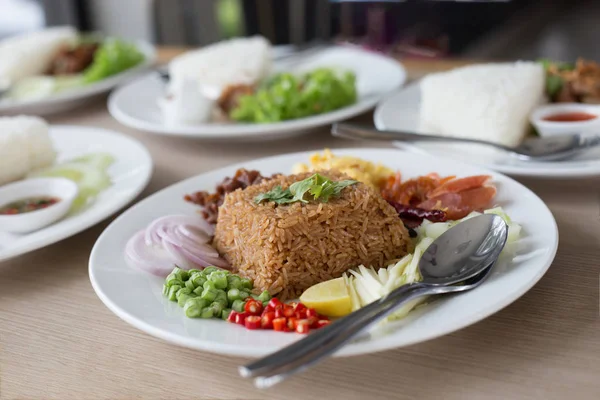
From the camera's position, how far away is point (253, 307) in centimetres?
161

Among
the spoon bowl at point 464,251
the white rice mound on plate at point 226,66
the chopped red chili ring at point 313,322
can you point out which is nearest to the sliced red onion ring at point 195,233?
the chopped red chili ring at point 313,322

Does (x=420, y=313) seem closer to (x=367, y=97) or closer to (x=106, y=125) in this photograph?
(x=367, y=97)

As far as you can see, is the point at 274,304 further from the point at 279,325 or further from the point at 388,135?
the point at 388,135

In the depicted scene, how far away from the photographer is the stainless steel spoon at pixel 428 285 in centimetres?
125

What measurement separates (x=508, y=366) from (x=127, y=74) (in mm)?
3387

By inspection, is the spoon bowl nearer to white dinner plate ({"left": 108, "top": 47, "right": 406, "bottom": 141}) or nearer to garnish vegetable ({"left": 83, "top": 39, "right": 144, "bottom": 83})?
white dinner plate ({"left": 108, "top": 47, "right": 406, "bottom": 141})

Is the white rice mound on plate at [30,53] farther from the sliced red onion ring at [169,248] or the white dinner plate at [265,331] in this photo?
the sliced red onion ring at [169,248]

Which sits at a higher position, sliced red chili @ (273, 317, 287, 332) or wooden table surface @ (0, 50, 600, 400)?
sliced red chili @ (273, 317, 287, 332)

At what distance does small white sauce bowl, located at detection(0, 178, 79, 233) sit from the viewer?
224cm

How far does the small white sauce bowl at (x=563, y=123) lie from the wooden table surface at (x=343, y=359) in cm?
70

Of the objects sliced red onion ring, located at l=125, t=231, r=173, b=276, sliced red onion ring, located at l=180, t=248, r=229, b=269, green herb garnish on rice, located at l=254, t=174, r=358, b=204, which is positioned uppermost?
green herb garnish on rice, located at l=254, t=174, r=358, b=204

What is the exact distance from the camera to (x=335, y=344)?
1308 mm

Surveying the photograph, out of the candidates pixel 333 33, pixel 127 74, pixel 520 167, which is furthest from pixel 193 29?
pixel 520 167

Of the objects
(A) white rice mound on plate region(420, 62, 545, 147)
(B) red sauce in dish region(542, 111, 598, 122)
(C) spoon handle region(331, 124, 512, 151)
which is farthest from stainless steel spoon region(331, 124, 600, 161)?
(B) red sauce in dish region(542, 111, 598, 122)
